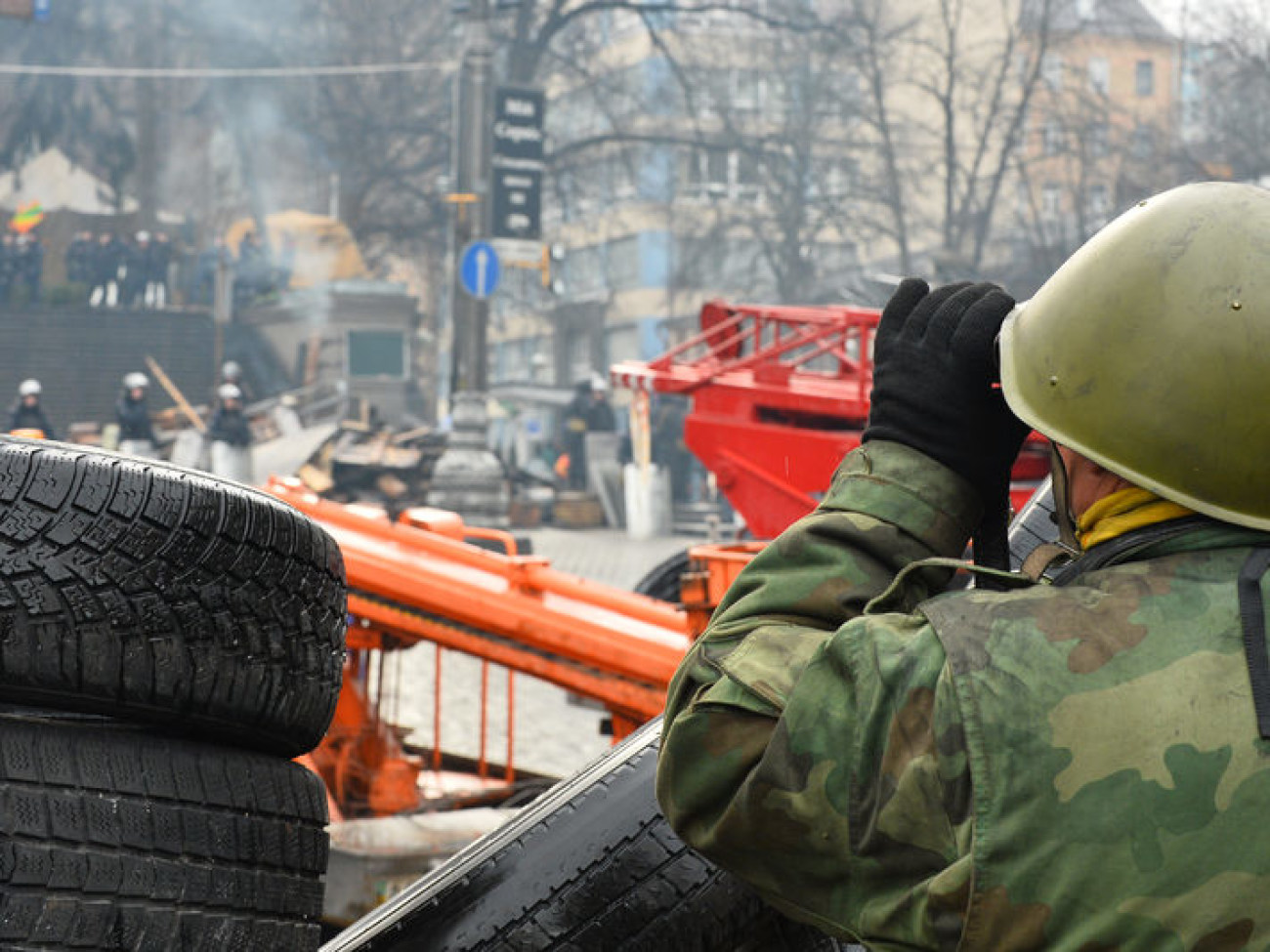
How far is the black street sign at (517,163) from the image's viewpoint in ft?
62.7

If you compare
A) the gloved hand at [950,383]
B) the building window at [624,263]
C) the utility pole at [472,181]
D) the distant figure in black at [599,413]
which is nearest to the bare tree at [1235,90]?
the distant figure in black at [599,413]

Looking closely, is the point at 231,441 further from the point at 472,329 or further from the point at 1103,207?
the point at 1103,207

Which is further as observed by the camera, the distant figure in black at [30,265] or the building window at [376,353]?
the distant figure in black at [30,265]

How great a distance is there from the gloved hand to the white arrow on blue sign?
1631cm

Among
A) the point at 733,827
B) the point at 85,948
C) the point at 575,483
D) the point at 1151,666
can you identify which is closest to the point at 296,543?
the point at 85,948

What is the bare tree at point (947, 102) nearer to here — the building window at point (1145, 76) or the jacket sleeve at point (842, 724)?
the building window at point (1145, 76)

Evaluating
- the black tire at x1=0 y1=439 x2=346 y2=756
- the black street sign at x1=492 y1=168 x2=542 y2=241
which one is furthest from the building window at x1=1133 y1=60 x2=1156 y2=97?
the black tire at x1=0 y1=439 x2=346 y2=756

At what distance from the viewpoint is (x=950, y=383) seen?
1702 millimetres

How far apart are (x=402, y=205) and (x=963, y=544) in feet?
114

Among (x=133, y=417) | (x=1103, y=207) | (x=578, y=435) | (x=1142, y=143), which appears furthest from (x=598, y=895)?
(x=1142, y=143)

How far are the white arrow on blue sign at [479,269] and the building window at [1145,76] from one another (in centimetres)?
2992

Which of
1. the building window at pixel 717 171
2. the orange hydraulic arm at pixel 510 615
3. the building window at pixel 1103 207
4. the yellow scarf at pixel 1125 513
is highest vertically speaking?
the building window at pixel 717 171

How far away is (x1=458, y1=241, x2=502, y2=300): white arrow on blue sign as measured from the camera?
1791 cm

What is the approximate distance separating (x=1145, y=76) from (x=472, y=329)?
41.5 m
